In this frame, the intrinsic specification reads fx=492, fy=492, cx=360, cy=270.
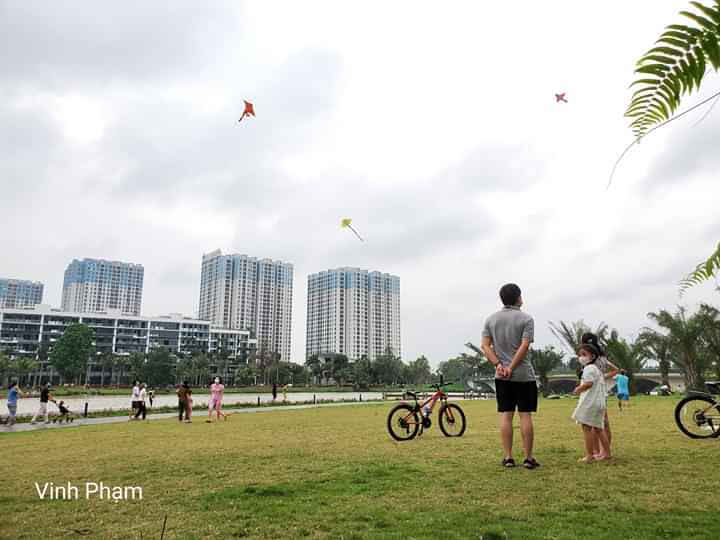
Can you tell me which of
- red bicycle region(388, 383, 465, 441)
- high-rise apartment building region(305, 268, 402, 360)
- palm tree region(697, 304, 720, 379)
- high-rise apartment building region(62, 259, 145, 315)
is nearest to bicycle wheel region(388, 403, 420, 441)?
red bicycle region(388, 383, 465, 441)

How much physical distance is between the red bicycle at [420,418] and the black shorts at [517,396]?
411 centimetres

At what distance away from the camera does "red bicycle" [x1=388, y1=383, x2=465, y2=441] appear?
383 inches

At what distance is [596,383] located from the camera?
651 centimetres

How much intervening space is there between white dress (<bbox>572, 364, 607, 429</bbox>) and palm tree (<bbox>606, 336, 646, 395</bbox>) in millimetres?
37418

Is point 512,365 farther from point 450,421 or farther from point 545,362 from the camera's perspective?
point 545,362

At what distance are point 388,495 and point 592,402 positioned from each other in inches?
126

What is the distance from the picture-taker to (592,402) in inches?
249

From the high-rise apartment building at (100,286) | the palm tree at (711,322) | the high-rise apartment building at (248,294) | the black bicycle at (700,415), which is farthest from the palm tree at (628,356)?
the high-rise apartment building at (100,286)

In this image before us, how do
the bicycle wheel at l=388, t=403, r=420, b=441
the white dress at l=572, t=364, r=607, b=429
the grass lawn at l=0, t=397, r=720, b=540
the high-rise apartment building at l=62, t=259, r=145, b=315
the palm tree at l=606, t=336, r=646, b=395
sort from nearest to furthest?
1. the grass lawn at l=0, t=397, r=720, b=540
2. the white dress at l=572, t=364, r=607, b=429
3. the bicycle wheel at l=388, t=403, r=420, b=441
4. the palm tree at l=606, t=336, r=646, b=395
5. the high-rise apartment building at l=62, t=259, r=145, b=315

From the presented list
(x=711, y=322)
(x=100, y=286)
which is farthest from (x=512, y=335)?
(x=100, y=286)

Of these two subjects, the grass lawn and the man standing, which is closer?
the grass lawn

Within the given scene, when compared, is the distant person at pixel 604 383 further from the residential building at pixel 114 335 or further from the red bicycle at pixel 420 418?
the residential building at pixel 114 335

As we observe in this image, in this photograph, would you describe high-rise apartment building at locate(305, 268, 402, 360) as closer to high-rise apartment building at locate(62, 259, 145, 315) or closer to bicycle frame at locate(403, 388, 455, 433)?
high-rise apartment building at locate(62, 259, 145, 315)

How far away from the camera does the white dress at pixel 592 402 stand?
6215 millimetres
